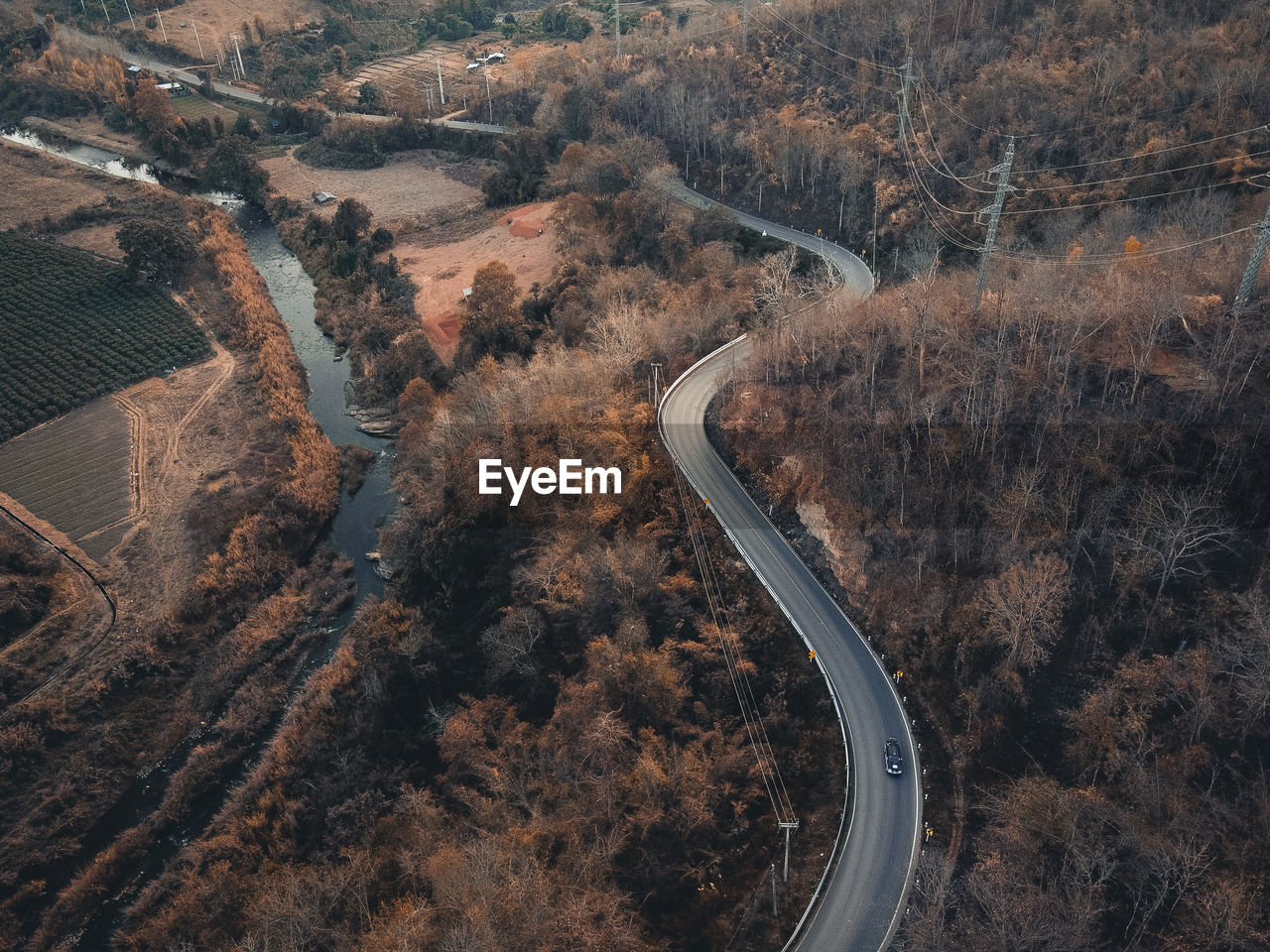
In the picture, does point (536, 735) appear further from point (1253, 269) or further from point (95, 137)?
point (95, 137)

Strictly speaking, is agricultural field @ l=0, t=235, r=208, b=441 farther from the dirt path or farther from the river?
the river

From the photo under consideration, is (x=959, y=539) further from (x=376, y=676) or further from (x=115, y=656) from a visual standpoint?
(x=115, y=656)

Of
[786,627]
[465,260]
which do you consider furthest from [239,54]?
[786,627]

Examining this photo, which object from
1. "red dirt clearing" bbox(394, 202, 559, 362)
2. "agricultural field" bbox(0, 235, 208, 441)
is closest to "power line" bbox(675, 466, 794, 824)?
"red dirt clearing" bbox(394, 202, 559, 362)

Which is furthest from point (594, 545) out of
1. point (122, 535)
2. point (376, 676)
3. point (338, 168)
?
point (338, 168)

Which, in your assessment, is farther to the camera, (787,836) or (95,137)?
(95,137)

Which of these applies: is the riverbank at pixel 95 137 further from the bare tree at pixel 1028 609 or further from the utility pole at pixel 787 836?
the bare tree at pixel 1028 609
